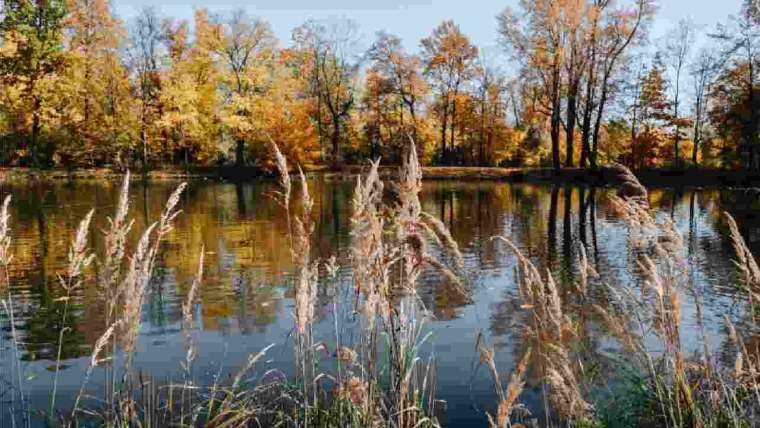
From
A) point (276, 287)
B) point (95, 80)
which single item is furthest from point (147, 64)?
point (276, 287)

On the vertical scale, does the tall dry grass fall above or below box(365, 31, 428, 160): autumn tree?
below

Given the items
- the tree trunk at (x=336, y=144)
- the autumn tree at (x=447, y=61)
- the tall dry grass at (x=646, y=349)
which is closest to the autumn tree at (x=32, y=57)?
the tree trunk at (x=336, y=144)

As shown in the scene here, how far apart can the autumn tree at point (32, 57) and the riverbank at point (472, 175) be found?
347 cm

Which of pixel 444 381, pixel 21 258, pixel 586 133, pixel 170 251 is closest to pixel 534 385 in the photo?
pixel 444 381

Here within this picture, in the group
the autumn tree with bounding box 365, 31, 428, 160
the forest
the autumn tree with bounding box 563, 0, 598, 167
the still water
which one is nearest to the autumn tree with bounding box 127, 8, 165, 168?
the forest

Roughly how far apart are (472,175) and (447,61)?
462 inches

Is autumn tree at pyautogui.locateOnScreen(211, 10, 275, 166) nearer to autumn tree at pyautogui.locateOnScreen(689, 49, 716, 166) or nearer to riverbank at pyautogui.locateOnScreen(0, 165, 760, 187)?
riverbank at pyautogui.locateOnScreen(0, 165, 760, 187)

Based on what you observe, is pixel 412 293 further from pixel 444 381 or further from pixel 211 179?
pixel 211 179

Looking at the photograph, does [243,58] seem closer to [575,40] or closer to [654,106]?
[575,40]

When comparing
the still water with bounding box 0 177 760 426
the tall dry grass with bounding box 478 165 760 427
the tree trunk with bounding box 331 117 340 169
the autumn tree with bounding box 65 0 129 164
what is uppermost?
the autumn tree with bounding box 65 0 129 164

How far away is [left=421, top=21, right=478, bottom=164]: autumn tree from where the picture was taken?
187 feet

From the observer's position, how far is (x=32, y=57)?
50562 mm

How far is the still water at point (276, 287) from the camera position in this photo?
24.0 ft

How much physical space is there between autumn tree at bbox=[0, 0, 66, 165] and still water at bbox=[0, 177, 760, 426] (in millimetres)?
27380
